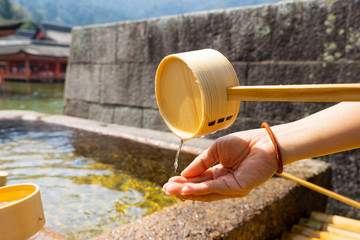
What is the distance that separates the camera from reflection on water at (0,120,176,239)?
2.24 m

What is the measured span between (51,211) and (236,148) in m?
1.65

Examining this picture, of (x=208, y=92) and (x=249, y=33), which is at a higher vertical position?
(x=249, y=33)

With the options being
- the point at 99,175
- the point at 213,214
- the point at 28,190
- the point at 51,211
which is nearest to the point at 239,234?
the point at 213,214

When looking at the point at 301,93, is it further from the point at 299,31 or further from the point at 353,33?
the point at 299,31

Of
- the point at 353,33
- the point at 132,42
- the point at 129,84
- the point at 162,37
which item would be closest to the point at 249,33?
the point at 353,33

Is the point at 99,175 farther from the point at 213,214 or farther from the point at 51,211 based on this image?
the point at 213,214

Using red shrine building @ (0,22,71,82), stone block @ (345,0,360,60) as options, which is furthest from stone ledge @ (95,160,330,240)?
red shrine building @ (0,22,71,82)

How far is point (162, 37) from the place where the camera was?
454 centimetres

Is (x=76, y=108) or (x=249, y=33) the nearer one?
(x=249, y=33)

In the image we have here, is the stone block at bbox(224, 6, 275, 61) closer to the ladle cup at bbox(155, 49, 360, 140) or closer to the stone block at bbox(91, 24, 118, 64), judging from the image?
the stone block at bbox(91, 24, 118, 64)

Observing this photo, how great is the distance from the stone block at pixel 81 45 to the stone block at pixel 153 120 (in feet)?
6.08

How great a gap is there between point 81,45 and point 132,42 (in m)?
1.51

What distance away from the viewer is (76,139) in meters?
4.23

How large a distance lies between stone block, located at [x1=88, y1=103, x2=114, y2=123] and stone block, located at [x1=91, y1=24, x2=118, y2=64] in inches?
31.9
